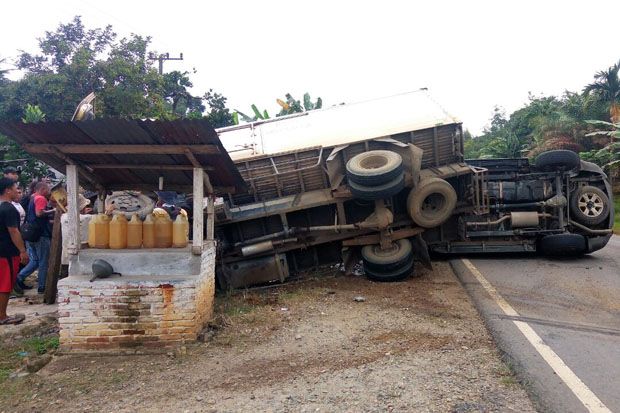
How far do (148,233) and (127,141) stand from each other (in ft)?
3.40

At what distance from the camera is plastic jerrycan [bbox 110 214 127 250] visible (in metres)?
5.52

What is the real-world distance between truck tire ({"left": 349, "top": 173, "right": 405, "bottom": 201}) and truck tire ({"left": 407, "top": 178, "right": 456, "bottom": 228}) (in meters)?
0.60

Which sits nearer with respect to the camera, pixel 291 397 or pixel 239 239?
pixel 291 397

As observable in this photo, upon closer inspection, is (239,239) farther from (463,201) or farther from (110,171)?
(463,201)

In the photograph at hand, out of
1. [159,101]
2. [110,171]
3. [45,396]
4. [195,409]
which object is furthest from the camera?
[159,101]

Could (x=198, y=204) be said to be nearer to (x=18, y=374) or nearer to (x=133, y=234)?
(x=133, y=234)

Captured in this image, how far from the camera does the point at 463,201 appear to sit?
9.12m

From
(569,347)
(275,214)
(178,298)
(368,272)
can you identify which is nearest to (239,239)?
(275,214)

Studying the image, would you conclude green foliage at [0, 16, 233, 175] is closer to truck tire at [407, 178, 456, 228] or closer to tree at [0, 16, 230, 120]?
tree at [0, 16, 230, 120]

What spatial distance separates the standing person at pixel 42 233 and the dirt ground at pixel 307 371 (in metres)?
3.51

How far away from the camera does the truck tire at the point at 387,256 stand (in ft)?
25.9

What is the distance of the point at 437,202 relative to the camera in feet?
28.4

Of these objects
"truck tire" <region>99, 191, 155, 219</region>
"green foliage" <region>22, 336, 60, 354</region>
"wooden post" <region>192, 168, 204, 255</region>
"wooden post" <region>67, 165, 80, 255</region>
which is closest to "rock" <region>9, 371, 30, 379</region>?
"green foliage" <region>22, 336, 60, 354</region>

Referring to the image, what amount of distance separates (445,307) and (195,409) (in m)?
3.57
